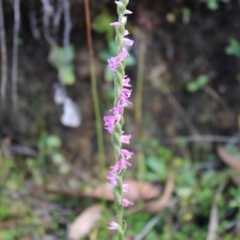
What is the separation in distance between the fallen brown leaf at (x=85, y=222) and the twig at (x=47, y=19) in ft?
2.85

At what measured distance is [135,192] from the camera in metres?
2.64

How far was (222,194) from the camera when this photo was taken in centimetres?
262

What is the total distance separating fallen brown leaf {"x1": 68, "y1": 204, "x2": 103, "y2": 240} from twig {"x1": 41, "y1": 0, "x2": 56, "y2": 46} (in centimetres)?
87

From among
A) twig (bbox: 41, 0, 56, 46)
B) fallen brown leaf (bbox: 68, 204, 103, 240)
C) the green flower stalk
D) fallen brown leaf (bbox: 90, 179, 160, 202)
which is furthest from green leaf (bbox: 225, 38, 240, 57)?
the green flower stalk

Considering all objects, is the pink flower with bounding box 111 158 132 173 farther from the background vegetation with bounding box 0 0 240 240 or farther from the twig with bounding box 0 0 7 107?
the twig with bounding box 0 0 7 107

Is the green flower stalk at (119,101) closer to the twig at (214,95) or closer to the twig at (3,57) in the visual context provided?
the twig at (3,57)

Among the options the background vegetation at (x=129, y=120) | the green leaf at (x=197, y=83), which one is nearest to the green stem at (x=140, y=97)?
the background vegetation at (x=129, y=120)

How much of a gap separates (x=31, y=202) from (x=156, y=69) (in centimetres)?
99

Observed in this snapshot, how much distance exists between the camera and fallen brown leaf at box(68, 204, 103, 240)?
2402mm

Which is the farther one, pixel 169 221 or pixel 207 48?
pixel 207 48

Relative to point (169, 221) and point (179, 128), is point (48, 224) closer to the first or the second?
point (169, 221)

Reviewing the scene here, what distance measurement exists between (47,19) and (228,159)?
119 cm

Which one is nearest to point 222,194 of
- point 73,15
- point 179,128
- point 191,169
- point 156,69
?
point 191,169

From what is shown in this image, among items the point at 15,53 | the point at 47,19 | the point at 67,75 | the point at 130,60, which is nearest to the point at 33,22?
the point at 47,19
